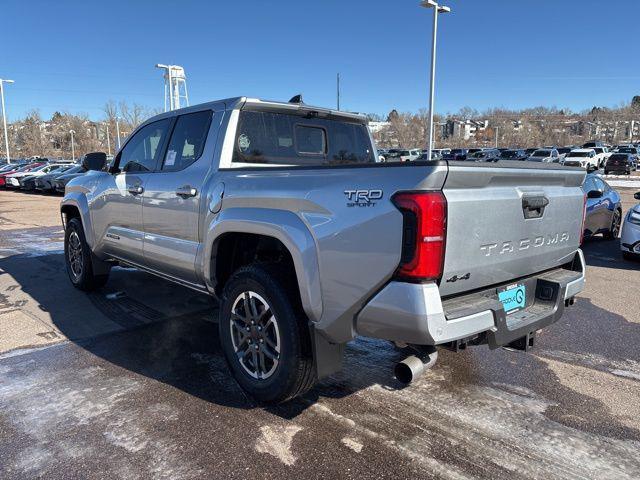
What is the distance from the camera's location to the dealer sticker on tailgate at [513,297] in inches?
116

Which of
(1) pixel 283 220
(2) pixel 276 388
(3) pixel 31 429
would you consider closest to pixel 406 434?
(2) pixel 276 388

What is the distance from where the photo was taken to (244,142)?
3982 mm

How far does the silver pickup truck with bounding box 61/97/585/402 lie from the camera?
247 cm

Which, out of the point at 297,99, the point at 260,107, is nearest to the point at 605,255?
the point at 297,99

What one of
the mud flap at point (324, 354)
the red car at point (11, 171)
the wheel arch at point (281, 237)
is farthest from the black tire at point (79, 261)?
the red car at point (11, 171)

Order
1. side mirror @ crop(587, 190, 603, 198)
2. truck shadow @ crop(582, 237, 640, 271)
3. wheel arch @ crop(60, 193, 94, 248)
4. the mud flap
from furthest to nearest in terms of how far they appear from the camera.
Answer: side mirror @ crop(587, 190, 603, 198) < truck shadow @ crop(582, 237, 640, 271) < wheel arch @ crop(60, 193, 94, 248) < the mud flap

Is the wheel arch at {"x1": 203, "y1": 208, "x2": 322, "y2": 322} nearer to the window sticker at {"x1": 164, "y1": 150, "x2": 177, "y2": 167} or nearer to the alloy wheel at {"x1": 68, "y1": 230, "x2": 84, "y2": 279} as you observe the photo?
the window sticker at {"x1": 164, "y1": 150, "x2": 177, "y2": 167}

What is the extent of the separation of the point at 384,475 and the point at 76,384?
2.41 m

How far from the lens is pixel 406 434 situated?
2996 millimetres

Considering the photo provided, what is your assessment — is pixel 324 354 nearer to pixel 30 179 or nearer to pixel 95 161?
pixel 95 161

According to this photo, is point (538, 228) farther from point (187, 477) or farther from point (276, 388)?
point (187, 477)

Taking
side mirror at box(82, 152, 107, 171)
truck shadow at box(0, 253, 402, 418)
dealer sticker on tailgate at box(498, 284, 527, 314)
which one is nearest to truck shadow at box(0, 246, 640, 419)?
truck shadow at box(0, 253, 402, 418)

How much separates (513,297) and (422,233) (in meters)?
1.01

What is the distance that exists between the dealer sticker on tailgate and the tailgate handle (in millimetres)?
446
